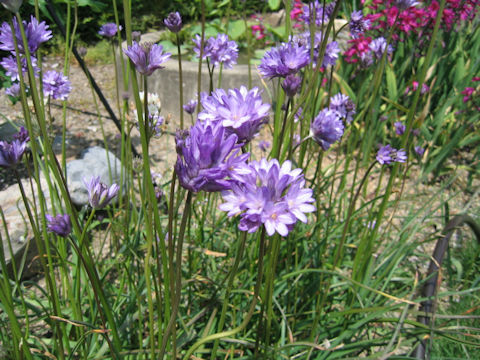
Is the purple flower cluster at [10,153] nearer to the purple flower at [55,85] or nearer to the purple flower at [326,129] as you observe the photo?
the purple flower at [55,85]

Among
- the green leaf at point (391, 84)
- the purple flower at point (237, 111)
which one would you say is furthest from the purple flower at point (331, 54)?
the green leaf at point (391, 84)

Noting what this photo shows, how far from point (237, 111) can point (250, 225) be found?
0.18m

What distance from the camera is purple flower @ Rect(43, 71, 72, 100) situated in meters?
1.12

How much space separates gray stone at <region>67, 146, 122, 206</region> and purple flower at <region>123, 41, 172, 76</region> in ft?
4.15

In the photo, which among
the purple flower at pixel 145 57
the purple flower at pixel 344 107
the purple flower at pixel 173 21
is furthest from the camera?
the purple flower at pixel 344 107

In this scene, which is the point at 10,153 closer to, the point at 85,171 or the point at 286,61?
the point at 286,61

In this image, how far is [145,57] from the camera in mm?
709

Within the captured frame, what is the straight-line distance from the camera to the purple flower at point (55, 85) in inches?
44.3

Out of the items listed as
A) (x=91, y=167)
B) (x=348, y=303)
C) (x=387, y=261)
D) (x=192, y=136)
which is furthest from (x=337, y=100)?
(x=91, y=167)

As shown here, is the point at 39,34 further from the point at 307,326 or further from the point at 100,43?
the point at 100,43

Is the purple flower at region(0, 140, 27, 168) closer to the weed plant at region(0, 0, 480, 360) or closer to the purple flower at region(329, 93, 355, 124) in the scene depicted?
the weed plant at region(0, 0, 480, 360)

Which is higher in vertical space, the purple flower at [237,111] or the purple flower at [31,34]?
the purple flower at [31,34]

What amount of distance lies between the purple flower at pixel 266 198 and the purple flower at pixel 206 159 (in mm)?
29

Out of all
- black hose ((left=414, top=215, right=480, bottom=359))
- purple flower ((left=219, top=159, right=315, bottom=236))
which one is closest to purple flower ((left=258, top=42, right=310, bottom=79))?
purple flower ((left=219, top=159, right=315, bottom=236))
